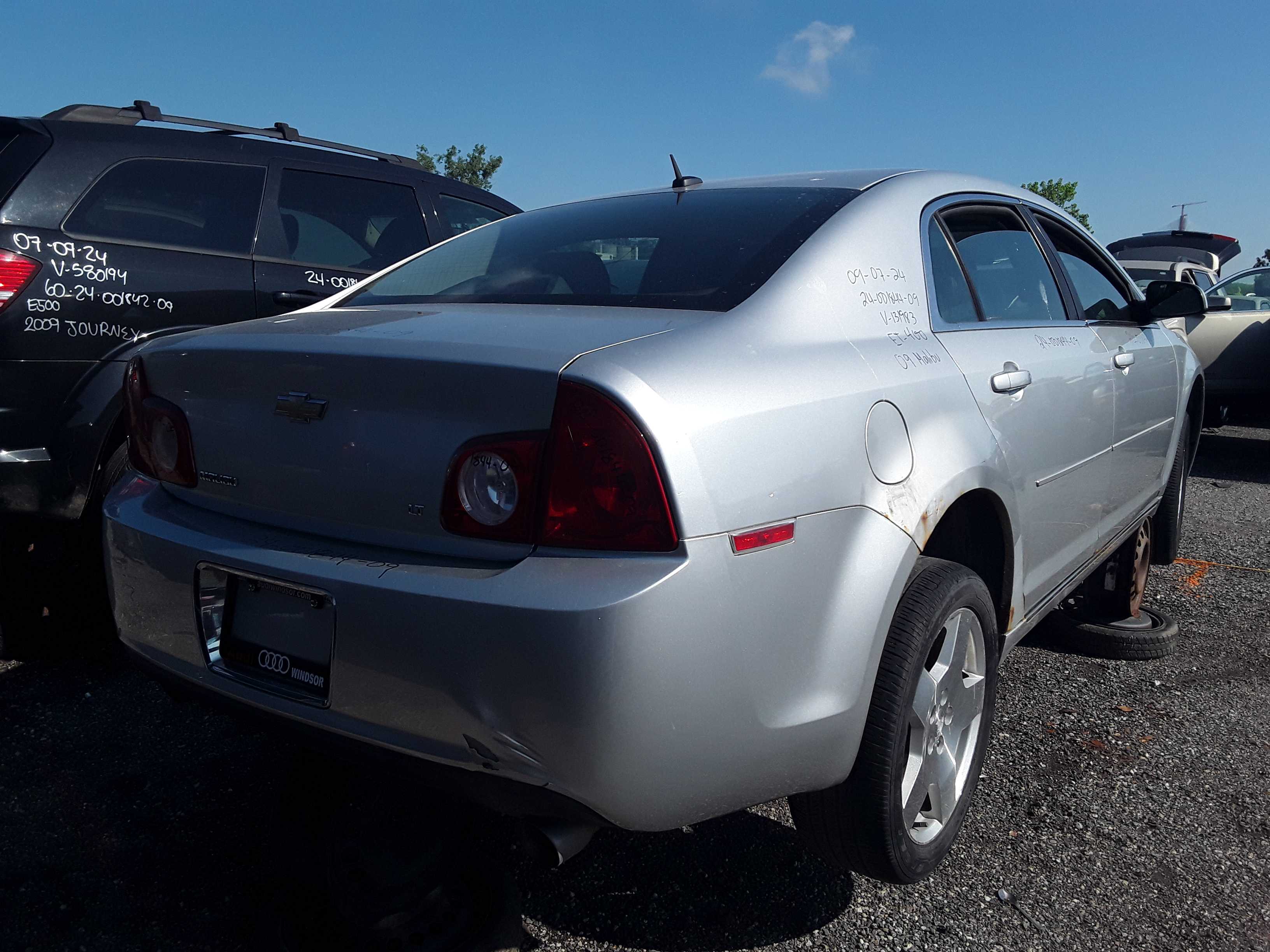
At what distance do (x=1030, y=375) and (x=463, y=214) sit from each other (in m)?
3.22

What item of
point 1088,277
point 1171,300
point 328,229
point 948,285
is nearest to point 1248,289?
point 1171,300

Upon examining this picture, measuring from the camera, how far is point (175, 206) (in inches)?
148

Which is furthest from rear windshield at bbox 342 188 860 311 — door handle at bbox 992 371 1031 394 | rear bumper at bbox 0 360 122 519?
rear bumper at bbox 0 360 122 519

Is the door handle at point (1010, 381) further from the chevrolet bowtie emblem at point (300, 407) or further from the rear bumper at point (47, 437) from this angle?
the rear bumper at point (47, 437)

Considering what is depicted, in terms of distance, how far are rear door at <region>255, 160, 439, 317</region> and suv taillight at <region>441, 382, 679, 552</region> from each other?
249 centimetres

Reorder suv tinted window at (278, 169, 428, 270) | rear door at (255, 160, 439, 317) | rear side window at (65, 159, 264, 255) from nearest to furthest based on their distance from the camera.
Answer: rear side window at (65, 159, 264, 255)
rear door at (255, 160, 439, 317)
suv tinted window at (278, 169, 428, 270)

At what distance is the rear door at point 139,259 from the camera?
3.23 meters

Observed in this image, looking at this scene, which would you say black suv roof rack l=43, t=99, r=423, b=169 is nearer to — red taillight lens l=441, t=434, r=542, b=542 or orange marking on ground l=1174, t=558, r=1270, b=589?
red taillight lens l=441, t=434, r=542, b=542

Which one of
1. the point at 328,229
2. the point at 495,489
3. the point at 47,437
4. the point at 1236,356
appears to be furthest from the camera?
the point at 1236,356

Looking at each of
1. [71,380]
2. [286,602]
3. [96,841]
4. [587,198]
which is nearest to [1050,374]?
[587,198]

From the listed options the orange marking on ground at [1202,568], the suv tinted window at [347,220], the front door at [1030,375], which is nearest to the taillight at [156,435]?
the front door at [1030,375]

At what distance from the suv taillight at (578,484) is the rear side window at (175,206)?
8.38 ft

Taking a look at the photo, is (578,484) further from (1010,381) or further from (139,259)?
(139,259)

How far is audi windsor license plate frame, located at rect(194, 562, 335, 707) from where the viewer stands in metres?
1.72
